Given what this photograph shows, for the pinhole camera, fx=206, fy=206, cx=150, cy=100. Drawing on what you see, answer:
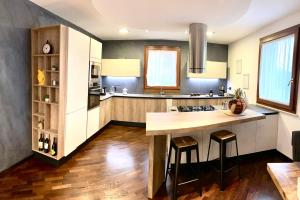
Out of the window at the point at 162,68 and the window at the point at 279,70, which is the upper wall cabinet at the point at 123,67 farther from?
the window at the point at 279,70

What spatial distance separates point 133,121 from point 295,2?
4188mm

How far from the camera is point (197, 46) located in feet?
11.4

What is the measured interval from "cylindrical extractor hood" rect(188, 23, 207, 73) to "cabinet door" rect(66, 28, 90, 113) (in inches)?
73.5

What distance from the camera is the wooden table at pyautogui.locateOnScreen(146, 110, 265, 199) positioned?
7.24 feet

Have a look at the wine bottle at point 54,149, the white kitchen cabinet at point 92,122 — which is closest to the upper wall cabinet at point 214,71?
the white kitchen cabinet at point 92,122

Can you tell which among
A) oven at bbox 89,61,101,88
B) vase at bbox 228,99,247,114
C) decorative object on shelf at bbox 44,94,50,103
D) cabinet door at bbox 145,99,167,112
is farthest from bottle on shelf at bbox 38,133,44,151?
vase at bbox 228,99,247,114

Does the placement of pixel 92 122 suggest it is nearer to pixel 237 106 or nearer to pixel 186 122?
pixel 186 122

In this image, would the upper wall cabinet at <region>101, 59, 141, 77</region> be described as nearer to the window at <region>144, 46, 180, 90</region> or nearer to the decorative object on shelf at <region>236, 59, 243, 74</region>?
the window at <region>144, 46, 180, 90</region>

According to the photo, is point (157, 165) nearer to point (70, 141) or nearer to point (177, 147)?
point (177, 147)

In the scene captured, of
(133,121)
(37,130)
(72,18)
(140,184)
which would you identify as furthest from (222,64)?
(37,130)

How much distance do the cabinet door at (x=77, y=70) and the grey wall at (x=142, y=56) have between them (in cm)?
239

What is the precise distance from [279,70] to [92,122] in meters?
3.78

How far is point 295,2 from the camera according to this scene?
2.95 metres

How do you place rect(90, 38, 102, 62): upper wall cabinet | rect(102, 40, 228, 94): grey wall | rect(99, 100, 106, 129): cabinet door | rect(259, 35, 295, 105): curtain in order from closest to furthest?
rect(259, 35, 295, 105): curtain, rect(90, 38, 102, 62): upper wall cabinet, rect(99, 100, 106, 129): cabinet door, rect(102, 40, 228, 94): grey wall
